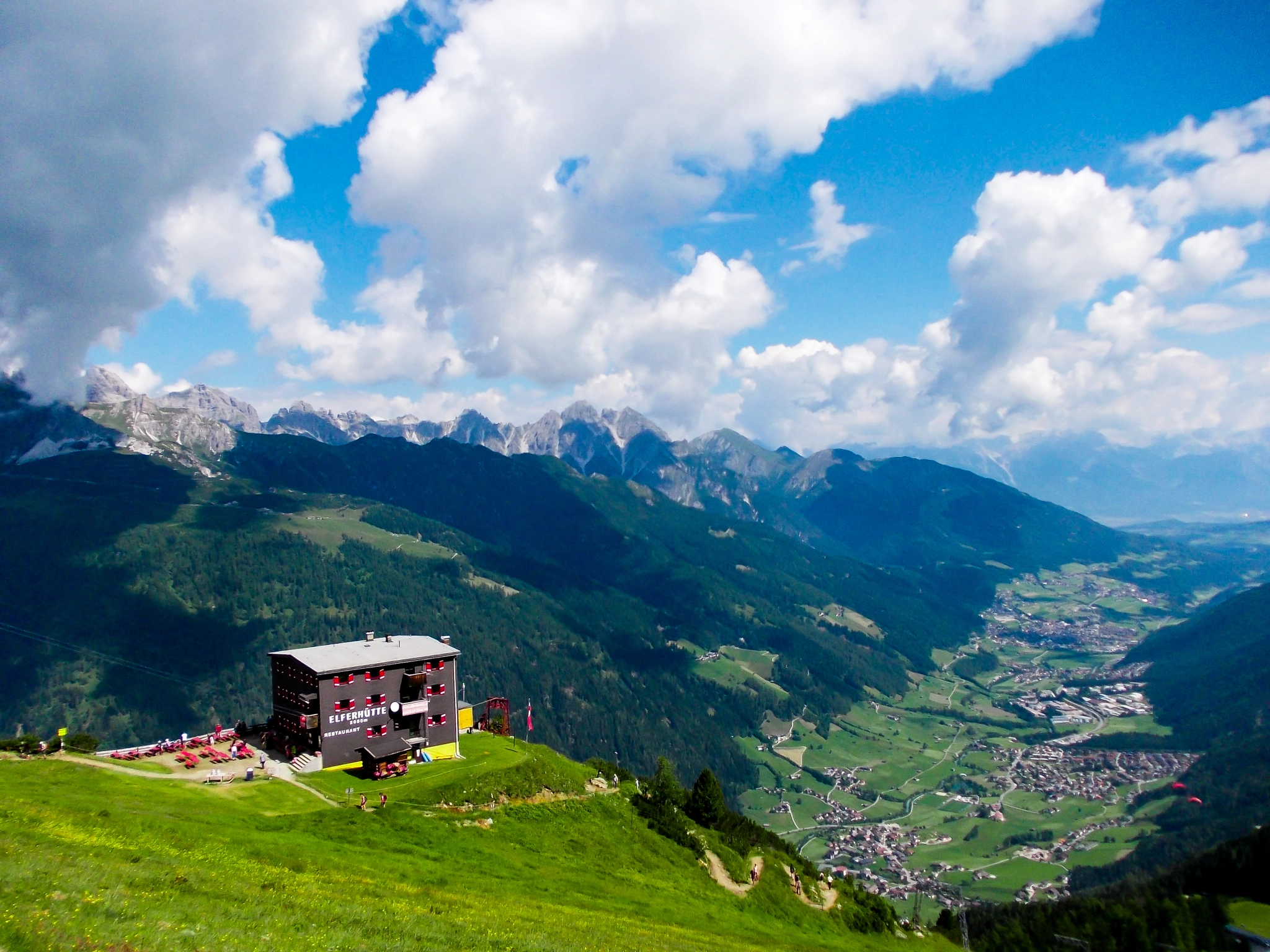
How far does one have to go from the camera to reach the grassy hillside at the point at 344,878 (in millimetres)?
25234

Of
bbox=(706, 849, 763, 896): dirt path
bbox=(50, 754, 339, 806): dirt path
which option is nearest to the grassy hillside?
bbox=(50, 754, 339, 806): dirt path

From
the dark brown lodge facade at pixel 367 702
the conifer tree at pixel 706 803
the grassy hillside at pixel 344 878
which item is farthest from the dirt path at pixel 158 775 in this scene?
the conifer tree at pixel 706 803

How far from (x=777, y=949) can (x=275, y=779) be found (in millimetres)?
48780

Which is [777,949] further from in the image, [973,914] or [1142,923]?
[973,914]

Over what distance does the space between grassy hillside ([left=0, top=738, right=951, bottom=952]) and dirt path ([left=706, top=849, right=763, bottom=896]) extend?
5.51ft

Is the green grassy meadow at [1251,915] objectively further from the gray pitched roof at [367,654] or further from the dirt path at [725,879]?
the gray pitched roof at [367,654]

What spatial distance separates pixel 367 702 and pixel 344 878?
40.7 meters

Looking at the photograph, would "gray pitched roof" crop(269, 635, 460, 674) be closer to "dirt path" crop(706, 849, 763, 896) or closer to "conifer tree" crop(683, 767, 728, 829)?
"conifer tree" crop(683, 767, 728, 829)

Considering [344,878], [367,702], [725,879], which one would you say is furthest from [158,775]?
[725,879]

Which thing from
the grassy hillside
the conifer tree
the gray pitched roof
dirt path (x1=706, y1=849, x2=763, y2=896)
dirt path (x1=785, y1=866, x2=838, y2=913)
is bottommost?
dirt path (x1=785, y1=866, x2=838, y2=913)

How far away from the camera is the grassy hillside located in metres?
25.2

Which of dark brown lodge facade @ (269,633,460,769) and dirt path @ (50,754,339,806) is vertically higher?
dark brown lodge facade @ (269,633,460,769)

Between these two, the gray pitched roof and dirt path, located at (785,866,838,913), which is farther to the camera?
dirt path, located at (785,866,838,913)

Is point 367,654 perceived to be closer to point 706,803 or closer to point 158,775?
point 158,775
